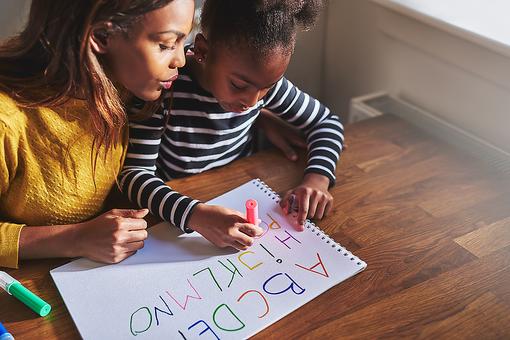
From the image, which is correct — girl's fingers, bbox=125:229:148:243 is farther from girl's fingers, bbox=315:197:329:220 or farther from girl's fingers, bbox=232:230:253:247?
girl's fingers, bbox=315:197:329:220

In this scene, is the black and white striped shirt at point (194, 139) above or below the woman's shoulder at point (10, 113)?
below

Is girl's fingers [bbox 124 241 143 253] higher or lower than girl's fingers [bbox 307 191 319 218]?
lower

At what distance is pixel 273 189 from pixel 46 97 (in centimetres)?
38

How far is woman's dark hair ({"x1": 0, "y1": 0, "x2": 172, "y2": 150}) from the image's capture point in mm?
712

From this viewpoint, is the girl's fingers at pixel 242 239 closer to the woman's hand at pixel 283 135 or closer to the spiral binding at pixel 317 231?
the spiral binding at pixel 317 231

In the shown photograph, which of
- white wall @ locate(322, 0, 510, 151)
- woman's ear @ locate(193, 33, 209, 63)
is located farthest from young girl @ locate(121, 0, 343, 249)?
white wall @ locate(322, 0, 510, 151)

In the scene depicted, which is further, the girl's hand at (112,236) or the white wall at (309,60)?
the white wall at (309,60)

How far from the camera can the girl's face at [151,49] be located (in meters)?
0.74

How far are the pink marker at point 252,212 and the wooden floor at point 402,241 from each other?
0.34 ft

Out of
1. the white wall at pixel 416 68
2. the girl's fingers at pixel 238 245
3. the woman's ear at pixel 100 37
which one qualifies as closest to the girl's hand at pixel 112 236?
the girl's fingers at pixel 238 245

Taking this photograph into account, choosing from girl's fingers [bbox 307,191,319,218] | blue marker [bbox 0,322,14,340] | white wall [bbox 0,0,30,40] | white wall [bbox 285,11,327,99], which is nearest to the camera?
blue marker [bbox 0,322,14,340]

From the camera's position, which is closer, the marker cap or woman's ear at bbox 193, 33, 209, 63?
the marker cap

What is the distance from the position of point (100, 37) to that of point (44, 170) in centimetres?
21

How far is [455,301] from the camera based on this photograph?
734 mm
